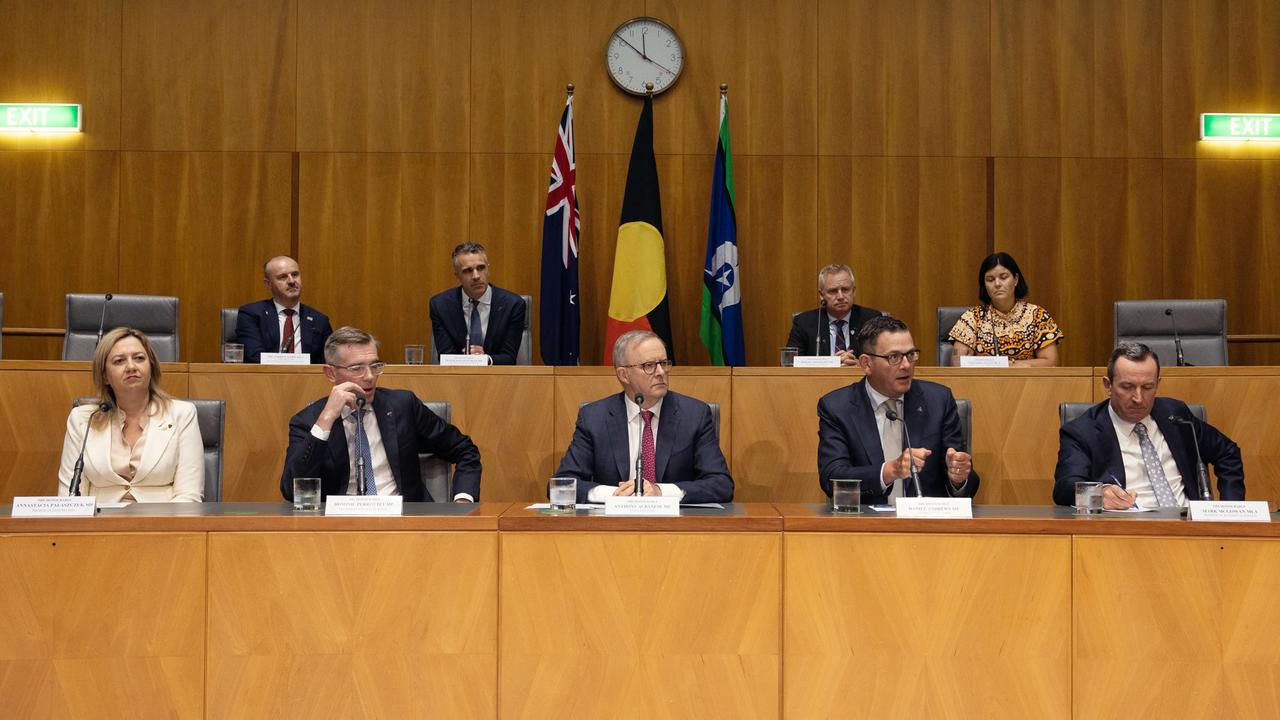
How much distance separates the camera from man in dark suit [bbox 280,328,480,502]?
3346mm

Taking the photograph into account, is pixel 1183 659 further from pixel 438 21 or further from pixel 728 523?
pixel 438 21

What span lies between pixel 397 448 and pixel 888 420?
161 centimetres

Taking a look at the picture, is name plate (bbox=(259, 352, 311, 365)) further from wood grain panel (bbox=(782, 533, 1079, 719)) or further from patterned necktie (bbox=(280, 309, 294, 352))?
wood grain panel (bbox=(782, 533, 1079, 719))

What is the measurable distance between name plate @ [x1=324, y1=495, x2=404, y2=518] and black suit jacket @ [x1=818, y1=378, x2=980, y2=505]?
4.73 ft

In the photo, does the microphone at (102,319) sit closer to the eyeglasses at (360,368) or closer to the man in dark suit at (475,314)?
the man in dark suit at (475,314)

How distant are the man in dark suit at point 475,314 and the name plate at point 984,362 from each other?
210cm

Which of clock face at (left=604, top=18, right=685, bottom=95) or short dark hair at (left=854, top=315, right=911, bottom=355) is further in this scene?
clock face at (left=604, top=18, right=685, bottom=95)

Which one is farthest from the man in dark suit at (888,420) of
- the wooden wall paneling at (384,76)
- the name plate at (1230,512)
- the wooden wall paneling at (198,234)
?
the wooden wall paneling at (198,234)

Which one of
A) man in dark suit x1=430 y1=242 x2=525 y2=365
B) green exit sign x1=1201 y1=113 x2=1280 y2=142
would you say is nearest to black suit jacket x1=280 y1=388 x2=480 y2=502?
man in dark suit x1=430 y1=242 x2=525 y2=365

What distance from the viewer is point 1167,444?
357 centimetres

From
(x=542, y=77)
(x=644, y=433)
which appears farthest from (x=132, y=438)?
(x=542, y=77)

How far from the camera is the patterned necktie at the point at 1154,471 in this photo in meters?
3.52

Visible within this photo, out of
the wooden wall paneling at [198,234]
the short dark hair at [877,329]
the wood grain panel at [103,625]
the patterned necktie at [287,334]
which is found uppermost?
the wooden wall paneling at [198,234]

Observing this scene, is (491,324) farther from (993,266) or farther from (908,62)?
(908,62)
